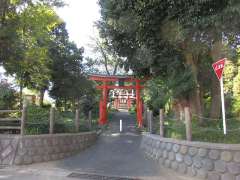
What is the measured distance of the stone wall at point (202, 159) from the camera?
733cm

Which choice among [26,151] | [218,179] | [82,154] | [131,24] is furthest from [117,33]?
[218,179]

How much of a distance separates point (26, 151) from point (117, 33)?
286 inches

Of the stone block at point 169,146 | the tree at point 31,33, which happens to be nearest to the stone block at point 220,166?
the stone block at point 169,146

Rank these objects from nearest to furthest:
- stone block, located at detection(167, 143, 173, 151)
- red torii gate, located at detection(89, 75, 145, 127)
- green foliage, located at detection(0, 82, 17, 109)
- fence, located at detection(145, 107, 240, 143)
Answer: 1. fence, located at detection(145, 107, 240, 143)
2. stone block, located at detection(167, 143, 173, 151)
3. green foliage, located at detection(0, 82, 17, 109)
4. red torii gate, located at detection(89, 75, 145, 127)

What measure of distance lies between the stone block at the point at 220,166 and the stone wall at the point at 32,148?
19.3 feet

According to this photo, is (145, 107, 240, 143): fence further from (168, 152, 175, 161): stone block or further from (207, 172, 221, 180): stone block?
(207, 172, 221, 180): stone block

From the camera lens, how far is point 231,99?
14461 millimetres

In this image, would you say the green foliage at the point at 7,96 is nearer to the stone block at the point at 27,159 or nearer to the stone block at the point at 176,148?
the stone block at the point at 27,159

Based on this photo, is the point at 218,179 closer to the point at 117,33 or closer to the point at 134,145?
the point at 134,145

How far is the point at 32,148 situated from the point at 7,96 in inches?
206

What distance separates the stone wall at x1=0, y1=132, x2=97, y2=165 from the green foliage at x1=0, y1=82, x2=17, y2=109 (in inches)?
147

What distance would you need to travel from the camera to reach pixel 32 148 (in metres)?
10.3

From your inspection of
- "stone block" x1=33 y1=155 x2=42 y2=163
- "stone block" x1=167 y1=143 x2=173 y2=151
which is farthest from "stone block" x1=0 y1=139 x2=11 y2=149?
"stone block" x1=167 y1=143 x2=173 y2=151

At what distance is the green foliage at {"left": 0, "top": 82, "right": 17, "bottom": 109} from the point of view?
43.9 ft
